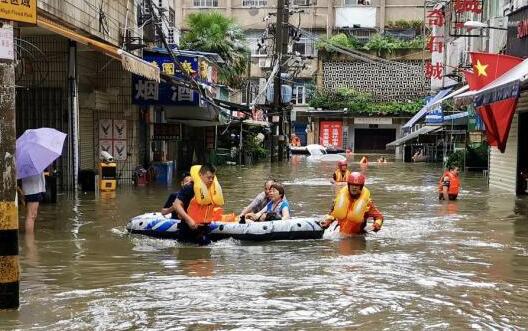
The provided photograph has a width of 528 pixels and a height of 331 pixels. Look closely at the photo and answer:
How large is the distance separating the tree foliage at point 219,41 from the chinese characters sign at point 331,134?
72.5 feet

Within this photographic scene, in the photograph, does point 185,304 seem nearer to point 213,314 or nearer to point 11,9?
point 213,314

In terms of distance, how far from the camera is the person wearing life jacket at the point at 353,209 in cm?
1161

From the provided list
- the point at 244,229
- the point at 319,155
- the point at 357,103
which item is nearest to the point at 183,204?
the point at 244,229

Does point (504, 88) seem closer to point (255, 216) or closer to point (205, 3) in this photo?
point (255, 216)

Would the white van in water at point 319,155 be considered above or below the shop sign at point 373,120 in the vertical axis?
below

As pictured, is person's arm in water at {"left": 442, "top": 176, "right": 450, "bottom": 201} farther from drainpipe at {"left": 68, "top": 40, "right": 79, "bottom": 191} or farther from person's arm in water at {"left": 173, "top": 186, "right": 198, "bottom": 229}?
person's arm in water at {"left": 173, "top": 186, "right": 198, "bottom": 229}

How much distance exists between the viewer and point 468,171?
32.4m

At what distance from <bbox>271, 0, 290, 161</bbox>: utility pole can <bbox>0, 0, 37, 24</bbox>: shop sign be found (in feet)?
105

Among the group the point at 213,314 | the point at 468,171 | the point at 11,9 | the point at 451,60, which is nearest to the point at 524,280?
the point at 213,314

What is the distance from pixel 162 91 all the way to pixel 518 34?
10.5m

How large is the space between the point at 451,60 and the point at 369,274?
29.8m

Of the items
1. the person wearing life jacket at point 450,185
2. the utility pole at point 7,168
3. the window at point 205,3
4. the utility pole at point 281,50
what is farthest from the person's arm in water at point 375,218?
the window at point 205,3

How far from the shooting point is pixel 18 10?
6.31 metres

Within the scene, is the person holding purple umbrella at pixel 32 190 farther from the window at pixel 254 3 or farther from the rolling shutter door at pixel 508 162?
the window at pixel 254 3
